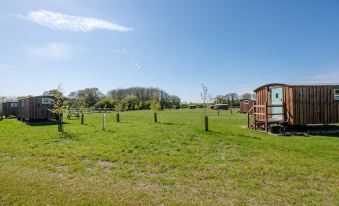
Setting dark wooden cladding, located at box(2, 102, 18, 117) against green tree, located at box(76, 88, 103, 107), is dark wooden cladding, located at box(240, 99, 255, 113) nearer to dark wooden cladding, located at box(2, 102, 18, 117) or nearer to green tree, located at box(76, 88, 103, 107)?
dark wooden cladding, located at box(2, 102, 18, 117)

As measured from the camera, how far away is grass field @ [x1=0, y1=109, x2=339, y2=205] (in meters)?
5.84

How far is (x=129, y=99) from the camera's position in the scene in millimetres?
75375

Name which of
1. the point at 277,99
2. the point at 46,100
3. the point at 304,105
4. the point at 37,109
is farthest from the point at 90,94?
the point at 304,105

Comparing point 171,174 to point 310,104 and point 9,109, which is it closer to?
point 310,104

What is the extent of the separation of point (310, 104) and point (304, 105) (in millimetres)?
544

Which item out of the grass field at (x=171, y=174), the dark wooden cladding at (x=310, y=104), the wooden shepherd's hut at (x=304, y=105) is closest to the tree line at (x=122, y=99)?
the wooden shepherd's hut at (x=304, y=105)

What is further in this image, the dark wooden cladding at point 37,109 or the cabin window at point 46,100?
the cabin window at point 46,100

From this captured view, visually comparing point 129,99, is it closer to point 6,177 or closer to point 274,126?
point 274,126

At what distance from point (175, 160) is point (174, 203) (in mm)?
3659

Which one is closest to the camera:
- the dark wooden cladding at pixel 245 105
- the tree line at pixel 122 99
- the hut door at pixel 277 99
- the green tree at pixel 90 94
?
the hut door at pixel 277 99

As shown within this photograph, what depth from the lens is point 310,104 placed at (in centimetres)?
1816

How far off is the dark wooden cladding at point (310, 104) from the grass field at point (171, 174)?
593 centimetres

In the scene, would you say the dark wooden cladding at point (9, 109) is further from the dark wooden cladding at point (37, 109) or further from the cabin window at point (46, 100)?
the cabin window at point (46, 100)

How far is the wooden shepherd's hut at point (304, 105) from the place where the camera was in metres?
17.8
